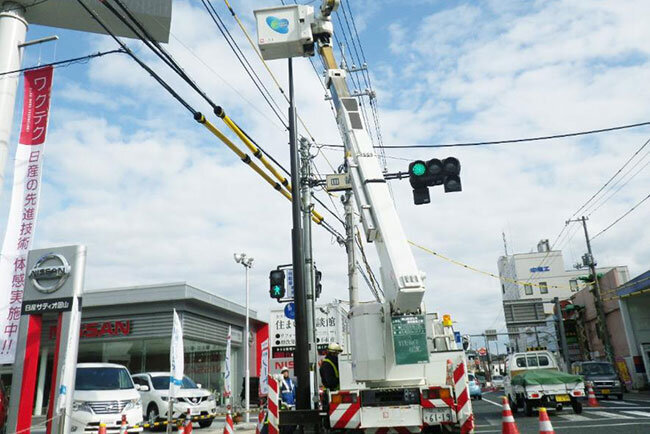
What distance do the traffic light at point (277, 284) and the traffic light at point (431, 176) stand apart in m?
3.99

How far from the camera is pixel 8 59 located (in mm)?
13367

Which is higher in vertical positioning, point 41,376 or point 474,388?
point 41,376

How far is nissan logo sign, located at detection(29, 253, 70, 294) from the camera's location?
11516 mm

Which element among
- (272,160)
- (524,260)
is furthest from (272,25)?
(524,260)

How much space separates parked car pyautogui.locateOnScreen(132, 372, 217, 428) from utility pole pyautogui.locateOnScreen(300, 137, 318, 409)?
509 cm

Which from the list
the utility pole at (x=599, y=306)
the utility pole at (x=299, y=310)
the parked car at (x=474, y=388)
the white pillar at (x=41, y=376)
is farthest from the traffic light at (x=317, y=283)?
the utility pole at (x=599, y=306)

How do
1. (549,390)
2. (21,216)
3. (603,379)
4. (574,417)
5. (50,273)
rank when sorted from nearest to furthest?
(50,273) → (21,216) → (574,417) → (549,390) → (603,379)

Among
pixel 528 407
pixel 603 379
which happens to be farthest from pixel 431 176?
pixel 603 379

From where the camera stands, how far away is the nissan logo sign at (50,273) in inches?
453

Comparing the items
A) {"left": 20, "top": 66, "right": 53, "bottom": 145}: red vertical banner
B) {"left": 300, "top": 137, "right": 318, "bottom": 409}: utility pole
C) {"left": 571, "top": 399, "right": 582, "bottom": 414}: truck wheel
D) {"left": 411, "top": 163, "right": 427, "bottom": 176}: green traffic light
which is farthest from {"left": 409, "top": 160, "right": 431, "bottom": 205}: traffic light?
{"left": 571, "top": 399, "right": 582, "bottom": 414}: truck wheel

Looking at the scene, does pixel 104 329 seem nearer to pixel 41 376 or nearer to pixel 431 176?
pixel 41 376

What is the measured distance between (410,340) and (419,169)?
3.44m

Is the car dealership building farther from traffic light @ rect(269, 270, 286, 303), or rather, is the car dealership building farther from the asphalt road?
the asphalt road

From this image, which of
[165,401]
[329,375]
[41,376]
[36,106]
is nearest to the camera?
[329,375]
